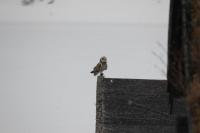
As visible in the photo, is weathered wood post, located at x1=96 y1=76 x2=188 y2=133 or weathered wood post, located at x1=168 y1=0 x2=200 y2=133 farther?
weathered wood post, located at x1=96 y1=76 x2=188 y2=133

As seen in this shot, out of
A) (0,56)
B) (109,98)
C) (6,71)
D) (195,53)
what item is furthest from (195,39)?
(0,56)

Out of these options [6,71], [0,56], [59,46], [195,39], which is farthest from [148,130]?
[59,46]

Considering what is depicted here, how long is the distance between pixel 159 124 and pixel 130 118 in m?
0.55

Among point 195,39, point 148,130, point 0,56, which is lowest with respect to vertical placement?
point 148,130

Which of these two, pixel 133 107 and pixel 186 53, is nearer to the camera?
pixel 186 53

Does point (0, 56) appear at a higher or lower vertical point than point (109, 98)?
higher

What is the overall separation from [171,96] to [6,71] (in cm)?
2865

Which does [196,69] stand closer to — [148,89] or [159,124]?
[159,124]

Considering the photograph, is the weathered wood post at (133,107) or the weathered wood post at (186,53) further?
the weathered wood post at (133,107)

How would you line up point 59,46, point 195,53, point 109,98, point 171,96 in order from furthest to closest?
point 59,46
point 109,98
point 171,96
point 195,53

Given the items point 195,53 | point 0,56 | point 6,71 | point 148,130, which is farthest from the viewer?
point 0,56

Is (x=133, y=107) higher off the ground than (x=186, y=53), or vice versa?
(x=186, y=53)

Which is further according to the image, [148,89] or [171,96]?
[148,89]

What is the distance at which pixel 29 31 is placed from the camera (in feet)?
146
